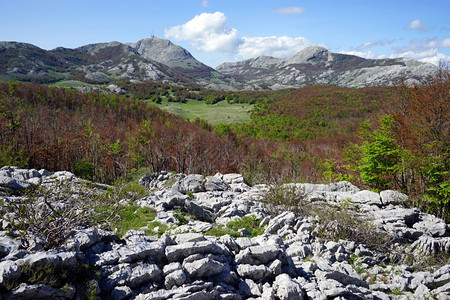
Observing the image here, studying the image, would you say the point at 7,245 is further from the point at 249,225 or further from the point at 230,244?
the point at 249,225

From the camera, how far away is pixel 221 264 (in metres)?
7.95

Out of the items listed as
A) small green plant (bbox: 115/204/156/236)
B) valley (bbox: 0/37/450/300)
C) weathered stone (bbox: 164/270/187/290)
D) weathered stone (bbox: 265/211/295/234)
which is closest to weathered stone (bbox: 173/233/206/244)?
valley (bbox: 0/37/450/300)

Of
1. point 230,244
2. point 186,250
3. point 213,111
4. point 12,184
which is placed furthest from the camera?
point 213,111

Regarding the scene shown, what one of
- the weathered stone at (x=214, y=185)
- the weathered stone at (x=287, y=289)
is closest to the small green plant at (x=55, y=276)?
the weathered stone at (x=287, y=289)

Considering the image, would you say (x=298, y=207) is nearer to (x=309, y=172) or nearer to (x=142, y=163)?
(x=142, y=163)

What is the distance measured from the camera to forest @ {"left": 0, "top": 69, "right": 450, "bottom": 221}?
769 inches

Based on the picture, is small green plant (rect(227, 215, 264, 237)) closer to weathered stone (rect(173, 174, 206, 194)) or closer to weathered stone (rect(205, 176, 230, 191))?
weathered stone (rect(205, 176, 230, 191))

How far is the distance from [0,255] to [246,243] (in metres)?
7.03

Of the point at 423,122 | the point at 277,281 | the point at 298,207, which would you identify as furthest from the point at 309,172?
the point at 277,281


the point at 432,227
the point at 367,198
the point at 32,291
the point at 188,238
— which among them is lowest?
the point at 432,227

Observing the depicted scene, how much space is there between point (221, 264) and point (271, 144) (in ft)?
201

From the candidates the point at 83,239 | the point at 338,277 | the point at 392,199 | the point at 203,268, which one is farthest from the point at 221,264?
the point at 392,199

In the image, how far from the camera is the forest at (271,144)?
769 inches

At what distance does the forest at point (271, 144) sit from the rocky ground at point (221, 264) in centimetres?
715
